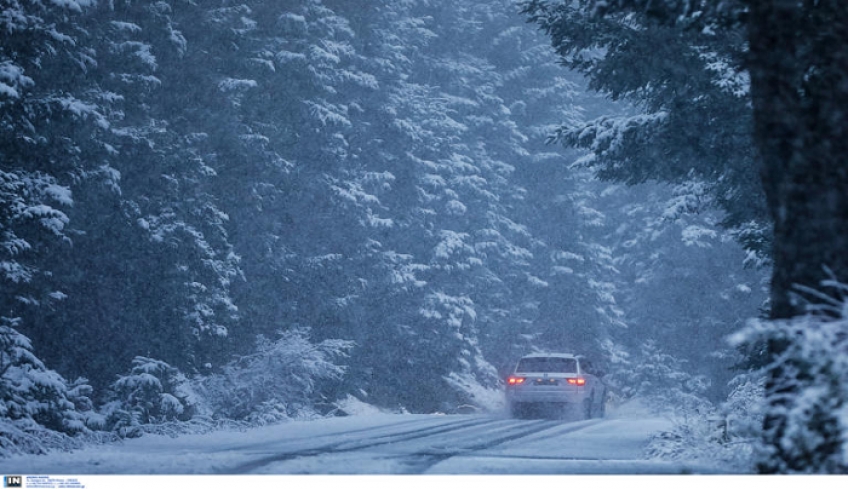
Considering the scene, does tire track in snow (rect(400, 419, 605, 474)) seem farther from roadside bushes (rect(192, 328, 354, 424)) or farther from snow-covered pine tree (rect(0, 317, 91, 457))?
snow-covered pine tree (rect(0, 317, 91, 457))

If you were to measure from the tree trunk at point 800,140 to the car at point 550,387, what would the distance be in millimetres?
15256

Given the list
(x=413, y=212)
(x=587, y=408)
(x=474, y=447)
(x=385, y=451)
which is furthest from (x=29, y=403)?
(x=413, y=212)

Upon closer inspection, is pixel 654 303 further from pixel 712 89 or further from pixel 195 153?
pixel 712 89

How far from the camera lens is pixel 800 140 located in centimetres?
783

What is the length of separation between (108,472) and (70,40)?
31.3 feet

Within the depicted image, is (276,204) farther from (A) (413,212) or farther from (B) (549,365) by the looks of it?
(B) (549,365)

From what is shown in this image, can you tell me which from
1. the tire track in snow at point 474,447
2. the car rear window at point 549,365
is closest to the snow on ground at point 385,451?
the tire track in snow at point 474,447

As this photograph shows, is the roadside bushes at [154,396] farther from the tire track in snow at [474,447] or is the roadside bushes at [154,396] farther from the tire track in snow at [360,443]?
the tire track in snow at [474,447]

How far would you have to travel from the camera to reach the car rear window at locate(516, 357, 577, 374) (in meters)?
23.5

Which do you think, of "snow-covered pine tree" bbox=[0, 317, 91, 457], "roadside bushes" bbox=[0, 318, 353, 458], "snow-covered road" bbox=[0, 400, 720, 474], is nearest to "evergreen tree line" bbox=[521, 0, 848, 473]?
"snow-covered road" bbox=[0, 400, 720, 474]

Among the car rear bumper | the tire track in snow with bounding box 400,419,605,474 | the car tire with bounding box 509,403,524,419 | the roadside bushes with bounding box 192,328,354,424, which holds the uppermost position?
Result: the roadside bushes with bounding box 192,328,354,424

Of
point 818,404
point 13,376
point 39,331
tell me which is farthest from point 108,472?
point 39,331
